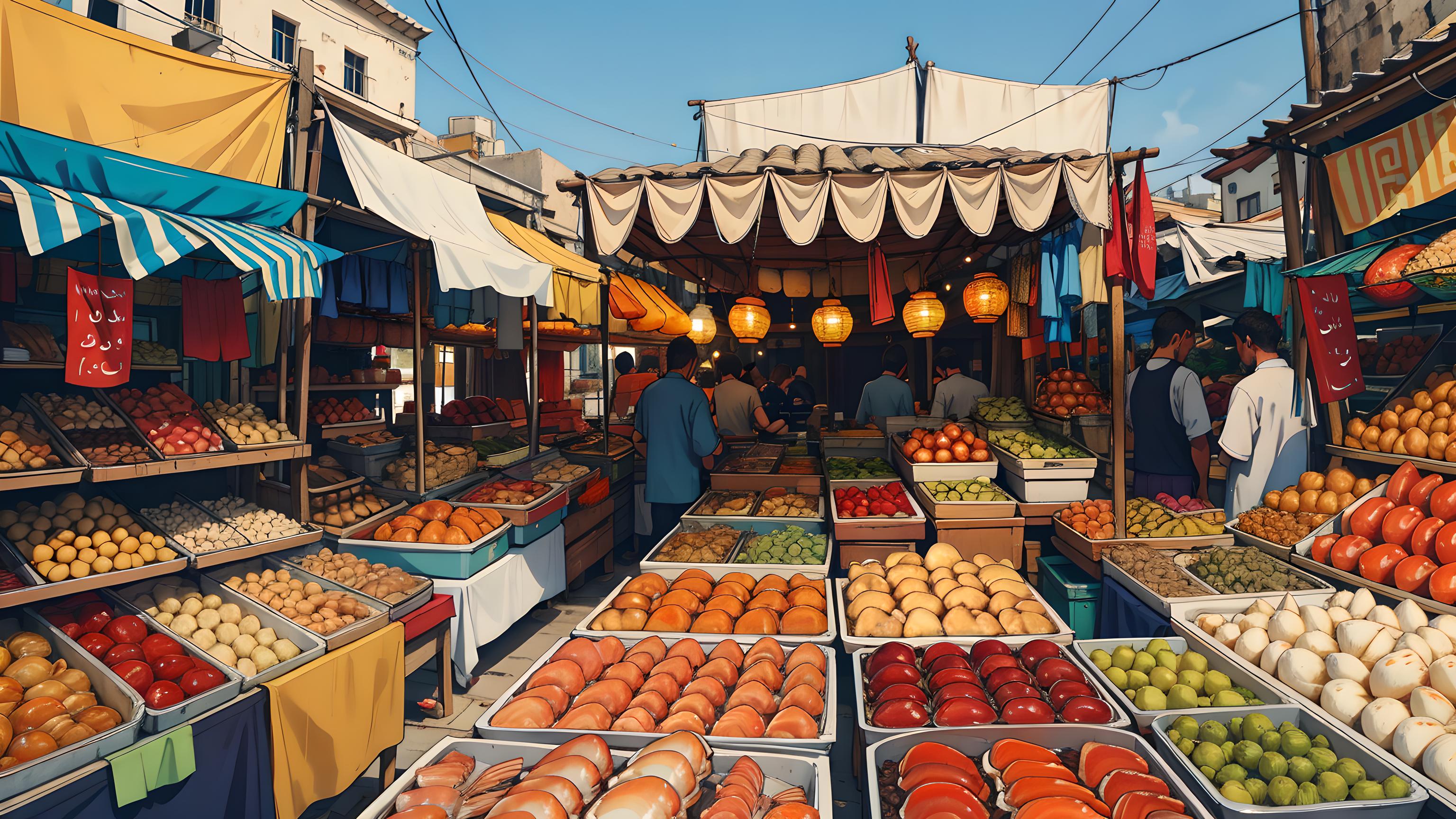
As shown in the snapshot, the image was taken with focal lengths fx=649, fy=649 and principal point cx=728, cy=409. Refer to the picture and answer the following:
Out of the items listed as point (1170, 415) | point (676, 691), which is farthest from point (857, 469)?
point (676, 691)

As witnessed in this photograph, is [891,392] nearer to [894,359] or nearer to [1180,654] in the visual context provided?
[894,359]

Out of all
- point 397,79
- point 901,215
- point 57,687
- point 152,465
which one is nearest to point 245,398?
point 152,465

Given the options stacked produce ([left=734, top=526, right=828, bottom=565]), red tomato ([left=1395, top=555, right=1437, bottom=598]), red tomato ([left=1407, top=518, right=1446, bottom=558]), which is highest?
red tomato ([left=1407, top=518, right=1446, bottom=558])

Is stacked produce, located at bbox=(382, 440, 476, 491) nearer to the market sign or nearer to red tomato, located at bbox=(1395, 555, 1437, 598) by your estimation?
red tomato, located at bbox=(1395, 555, 1437, 598)

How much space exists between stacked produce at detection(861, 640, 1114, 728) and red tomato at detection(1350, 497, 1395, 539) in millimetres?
2116

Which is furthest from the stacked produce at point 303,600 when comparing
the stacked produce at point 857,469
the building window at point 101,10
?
the building window at point 101,10

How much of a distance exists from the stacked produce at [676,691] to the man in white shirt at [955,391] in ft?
17.0

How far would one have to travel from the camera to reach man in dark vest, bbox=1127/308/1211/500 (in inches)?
193

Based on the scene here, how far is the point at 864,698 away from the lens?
2.42 m

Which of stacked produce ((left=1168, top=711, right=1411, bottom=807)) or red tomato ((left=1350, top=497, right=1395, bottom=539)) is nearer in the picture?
stacked produce ((left=1168, top=711, right=1411, bottom=807))

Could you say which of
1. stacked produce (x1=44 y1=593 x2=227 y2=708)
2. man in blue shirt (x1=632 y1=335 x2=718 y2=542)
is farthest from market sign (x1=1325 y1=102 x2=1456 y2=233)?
stacked produce (x1=44 y1=593 x2=227 y2=708)

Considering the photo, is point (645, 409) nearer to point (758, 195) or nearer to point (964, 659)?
point (758, 195)

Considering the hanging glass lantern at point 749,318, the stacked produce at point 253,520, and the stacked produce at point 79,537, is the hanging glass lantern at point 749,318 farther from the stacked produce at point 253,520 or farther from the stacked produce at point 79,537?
→ the stacked produce at point 79,537

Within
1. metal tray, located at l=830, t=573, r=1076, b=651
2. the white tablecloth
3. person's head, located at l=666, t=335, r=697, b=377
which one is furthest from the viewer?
person's head, located at l=666, t=335, r=697, b=377
